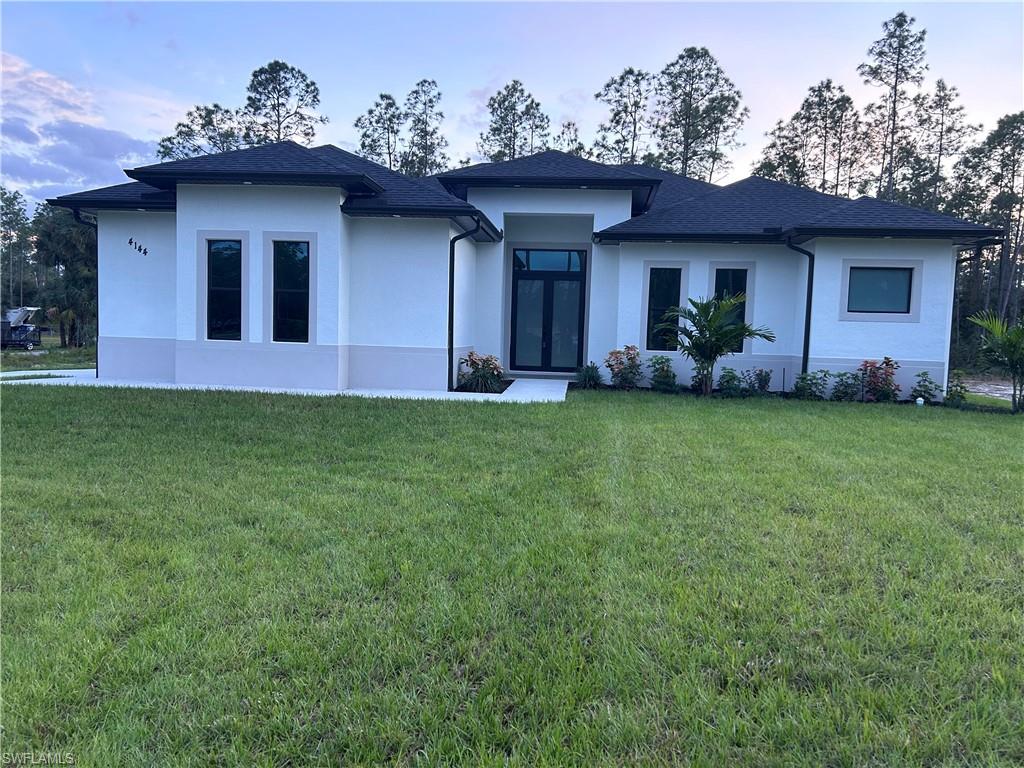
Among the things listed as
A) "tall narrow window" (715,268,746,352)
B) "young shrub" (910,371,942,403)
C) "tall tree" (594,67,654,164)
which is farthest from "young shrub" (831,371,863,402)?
"tall tree" (594,67,654,164)

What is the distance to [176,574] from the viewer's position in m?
3.19

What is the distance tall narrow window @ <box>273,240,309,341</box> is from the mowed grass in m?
5.22

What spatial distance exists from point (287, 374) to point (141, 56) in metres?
6.38

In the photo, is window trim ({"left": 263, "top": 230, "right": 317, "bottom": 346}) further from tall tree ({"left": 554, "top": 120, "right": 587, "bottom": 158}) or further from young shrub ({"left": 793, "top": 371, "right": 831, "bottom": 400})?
tall tree ({"left": 554, "top": 120, "right": 587, "bottom": 158})

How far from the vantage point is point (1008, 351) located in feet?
34.8

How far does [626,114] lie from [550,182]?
18583mm

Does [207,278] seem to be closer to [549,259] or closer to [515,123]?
[549,259]

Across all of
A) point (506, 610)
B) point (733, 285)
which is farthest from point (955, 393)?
point (506, 610)

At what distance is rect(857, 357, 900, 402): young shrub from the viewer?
11.5 meters

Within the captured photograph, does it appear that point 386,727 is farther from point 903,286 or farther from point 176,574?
point 903,286

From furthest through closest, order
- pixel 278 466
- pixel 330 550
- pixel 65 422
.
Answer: pixel 65 422, pixel 278 466, pixel 330 550

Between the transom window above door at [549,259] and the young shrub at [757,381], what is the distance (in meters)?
4.58

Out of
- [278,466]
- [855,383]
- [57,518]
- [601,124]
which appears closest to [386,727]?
[57,518]

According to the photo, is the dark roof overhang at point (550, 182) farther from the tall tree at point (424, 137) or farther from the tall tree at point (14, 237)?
the tall tree at point (14, 237)
